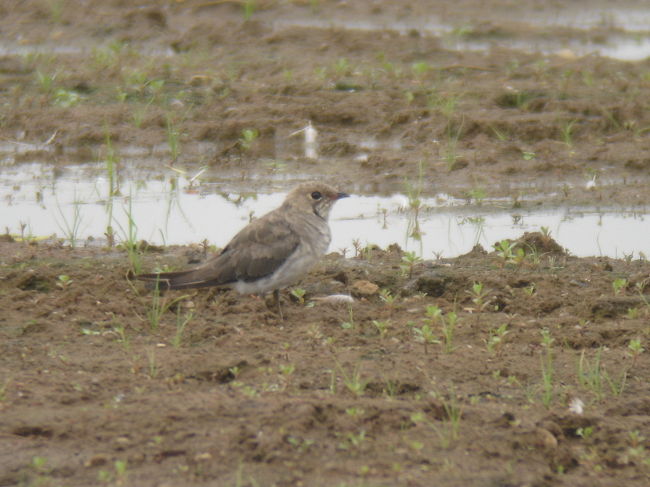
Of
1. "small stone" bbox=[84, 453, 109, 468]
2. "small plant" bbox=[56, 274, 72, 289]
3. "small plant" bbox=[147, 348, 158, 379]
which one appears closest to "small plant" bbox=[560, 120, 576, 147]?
"small plant" bbox=[56, 274, 72, 289]

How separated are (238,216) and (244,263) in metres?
2.48

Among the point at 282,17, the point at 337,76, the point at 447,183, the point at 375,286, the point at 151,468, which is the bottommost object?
the point at 151,468

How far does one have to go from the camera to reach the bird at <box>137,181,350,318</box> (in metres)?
6.87

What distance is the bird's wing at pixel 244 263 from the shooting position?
22.5 ft

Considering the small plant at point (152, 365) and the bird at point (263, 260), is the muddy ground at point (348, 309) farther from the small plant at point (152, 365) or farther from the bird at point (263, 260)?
the bird at point (263, 260)

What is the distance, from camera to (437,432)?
491 cm

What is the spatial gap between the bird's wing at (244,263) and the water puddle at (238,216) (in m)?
1.42

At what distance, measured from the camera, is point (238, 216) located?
368 inches

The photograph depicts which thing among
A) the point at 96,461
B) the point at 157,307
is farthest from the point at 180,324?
the point at 96,461

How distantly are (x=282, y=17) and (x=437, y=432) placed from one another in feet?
37.4

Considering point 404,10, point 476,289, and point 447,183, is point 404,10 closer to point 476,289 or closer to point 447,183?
point 447,183

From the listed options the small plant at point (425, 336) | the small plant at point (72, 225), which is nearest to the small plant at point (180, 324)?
the small plant at point (425, 336)

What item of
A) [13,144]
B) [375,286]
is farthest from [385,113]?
[375,286]

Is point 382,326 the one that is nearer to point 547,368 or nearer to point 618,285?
point 547,368
